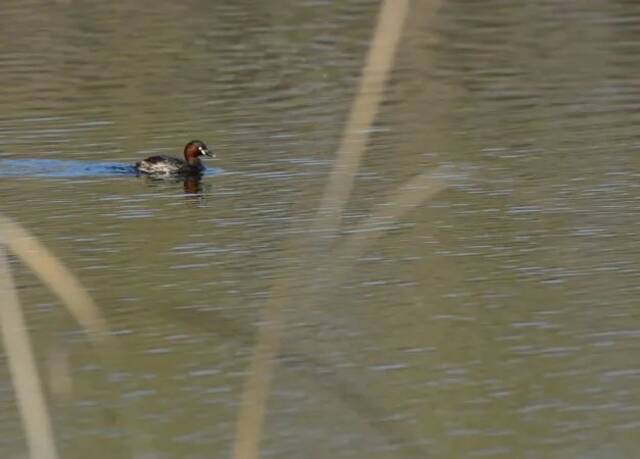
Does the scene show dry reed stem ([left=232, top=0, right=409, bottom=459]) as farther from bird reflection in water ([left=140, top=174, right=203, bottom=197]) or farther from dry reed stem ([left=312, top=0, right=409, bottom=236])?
bird reflection in water ([left=140, top=174, right=203, bottom=197])

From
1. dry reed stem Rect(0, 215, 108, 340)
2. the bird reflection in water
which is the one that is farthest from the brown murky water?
dry reed stem Rect(0, 215, 108, 340)

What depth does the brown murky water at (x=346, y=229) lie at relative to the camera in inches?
342

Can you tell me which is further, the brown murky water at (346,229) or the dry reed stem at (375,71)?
the brown murky water at (346,229)

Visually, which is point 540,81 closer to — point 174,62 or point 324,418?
point 174,62

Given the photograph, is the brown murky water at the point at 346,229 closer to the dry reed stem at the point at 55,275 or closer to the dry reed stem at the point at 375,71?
the dry reed stem at the point at 375,71

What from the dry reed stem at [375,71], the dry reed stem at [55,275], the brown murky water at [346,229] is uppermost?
the brown murky water at [346,229]

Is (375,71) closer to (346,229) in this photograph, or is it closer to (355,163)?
(355,163)

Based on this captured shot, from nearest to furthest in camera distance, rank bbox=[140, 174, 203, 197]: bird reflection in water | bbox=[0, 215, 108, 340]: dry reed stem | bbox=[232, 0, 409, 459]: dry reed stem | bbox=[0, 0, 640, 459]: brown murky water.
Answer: bbox=[0, 215, 108, 340]: dry reed stem
bbox=[232, 0, 409, 459]: dry reed stem
bbox=[0, 0, 640, 459]: brown murky water
bbox=[140, 174, 203, 197]: bird reflection in water

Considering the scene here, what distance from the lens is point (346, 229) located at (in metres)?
13.9

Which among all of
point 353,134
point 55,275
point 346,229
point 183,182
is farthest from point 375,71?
point 183,182

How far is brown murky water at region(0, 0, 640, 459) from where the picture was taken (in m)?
8.70

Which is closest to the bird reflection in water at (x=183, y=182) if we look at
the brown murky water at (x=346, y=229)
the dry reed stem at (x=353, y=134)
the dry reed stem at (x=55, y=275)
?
the brown murky water at (x=346, y=229)

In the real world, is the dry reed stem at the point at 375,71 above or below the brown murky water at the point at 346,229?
below

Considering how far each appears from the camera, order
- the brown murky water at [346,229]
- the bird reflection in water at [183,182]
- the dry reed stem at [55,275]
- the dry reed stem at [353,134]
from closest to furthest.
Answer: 1. the dry reed stem at [55,275]
2. the dry reed stem at [353,134]
3. the brown murky water at [346,229]
4. the bird reflection in water at [183,182]
